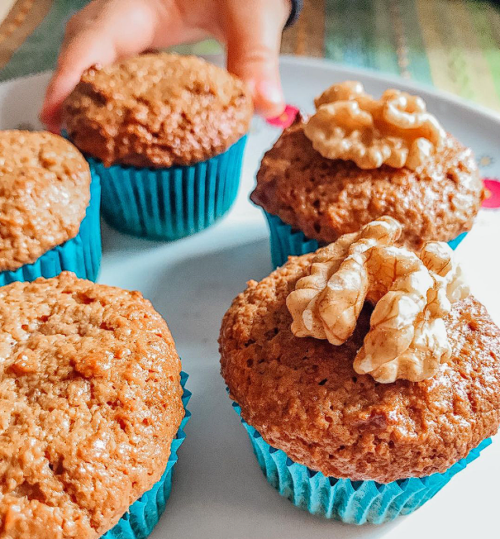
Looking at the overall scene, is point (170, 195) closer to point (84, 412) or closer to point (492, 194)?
point (84, 412)

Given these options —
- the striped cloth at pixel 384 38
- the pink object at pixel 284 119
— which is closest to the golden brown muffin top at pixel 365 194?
the pink object at pixel 284 119

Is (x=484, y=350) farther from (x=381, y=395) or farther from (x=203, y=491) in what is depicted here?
(x=203, y=491)

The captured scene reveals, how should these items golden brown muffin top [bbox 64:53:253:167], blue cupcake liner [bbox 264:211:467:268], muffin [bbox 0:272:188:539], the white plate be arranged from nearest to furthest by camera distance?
1. muffin [bbox 0:272:188:539]
2. the white plate
3. blue cupcake liner [bbox 264:211:467:268]
4. golden brown muffin top [bbox 64:53:253:167]

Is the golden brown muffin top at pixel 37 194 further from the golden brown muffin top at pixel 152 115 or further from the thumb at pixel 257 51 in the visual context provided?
the thumb at pixel 257 51

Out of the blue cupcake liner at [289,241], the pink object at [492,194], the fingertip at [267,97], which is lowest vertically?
the pink object at [492,194]

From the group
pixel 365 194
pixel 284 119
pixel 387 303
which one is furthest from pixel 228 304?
pixel 284 119

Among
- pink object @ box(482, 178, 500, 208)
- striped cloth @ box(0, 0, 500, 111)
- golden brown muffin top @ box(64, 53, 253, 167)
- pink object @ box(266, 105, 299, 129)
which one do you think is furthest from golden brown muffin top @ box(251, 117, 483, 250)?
striped cloth @ box(0, 0, 500, 111)

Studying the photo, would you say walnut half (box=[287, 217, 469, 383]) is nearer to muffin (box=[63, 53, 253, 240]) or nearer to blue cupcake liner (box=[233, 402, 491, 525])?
blue cupcake liner (box=[233, 402, 491, 525])

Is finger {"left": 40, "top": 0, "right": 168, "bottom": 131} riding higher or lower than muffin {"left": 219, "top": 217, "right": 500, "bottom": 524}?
higher
